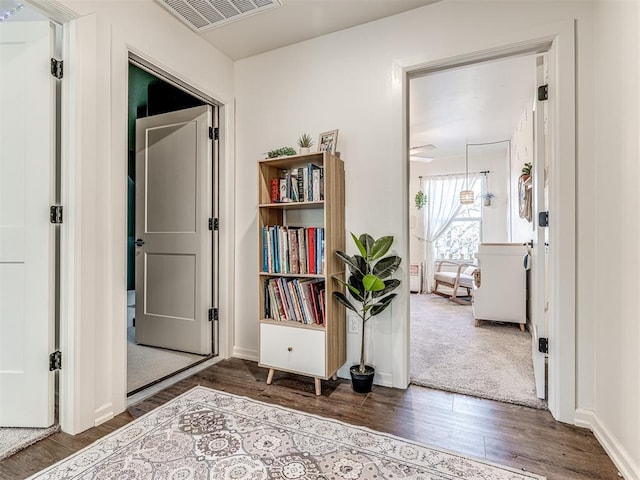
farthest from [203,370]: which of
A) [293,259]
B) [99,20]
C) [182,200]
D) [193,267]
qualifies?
[99,20]

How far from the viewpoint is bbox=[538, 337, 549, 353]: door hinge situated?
1953 millimetres

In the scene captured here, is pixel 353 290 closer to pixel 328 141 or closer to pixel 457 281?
pixel 328 141

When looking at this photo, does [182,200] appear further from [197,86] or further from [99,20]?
[99,20]

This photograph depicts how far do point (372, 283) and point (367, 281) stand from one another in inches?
1.3

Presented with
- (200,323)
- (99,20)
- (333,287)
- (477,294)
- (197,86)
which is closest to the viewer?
(99,20)

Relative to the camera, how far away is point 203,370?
251 cm

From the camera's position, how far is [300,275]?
85.8 inches

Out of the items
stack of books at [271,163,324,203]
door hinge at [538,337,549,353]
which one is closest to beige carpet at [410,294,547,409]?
door hinge at [538,337,549,353]

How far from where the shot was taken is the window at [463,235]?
6211 mm

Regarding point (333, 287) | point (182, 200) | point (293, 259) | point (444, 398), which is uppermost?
point (182, 200)

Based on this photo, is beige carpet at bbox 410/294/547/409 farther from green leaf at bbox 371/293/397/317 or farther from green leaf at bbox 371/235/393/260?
green leaf at bbox 371/235/393/260

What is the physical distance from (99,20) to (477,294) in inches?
155

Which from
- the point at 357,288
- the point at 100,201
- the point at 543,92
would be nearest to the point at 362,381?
the point at 357,288

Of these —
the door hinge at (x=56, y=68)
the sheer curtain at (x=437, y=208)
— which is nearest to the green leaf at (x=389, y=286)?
the door hinge at (x=56, y=68)
